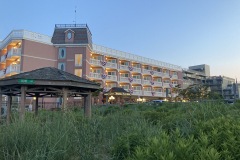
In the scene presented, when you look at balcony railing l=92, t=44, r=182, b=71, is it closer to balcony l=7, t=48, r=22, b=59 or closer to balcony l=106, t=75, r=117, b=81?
balcony l=106, t=75, r=117, b=81

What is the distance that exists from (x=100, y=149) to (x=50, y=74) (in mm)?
6106

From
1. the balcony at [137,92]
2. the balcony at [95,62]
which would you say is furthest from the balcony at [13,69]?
the balcony at [137,92]

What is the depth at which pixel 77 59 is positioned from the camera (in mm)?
40781

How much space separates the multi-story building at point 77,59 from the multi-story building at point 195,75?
23484mm

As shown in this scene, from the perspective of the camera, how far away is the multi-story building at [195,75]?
7538cm

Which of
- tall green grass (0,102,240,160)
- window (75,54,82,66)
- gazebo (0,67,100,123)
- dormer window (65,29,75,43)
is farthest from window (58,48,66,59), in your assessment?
tall green grass (0,102,240,160)

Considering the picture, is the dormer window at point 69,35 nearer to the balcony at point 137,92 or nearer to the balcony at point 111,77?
the balcony at point 111,77

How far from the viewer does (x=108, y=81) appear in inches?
1870

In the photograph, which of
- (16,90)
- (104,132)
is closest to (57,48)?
(16,90)

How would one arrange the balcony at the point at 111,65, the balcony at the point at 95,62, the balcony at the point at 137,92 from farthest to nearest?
1. the balcony at the point at 137,92
2. the balcony at the point at 111,65
3. the balcony at the point at 95,62

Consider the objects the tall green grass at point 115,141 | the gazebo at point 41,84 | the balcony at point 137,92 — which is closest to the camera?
the tall green grass at point 115,141

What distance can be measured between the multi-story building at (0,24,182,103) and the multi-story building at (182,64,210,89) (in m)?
23.5

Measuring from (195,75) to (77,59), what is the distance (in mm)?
52876

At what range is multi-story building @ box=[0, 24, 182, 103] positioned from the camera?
121 ft
